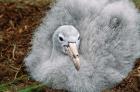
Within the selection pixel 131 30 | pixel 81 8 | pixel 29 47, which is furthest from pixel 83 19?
pixel 29 47

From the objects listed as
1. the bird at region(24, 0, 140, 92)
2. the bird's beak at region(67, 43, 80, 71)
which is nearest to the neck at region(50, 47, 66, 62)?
the bird at region(24, 0, 140, 92)

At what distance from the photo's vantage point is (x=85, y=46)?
5.09 meters

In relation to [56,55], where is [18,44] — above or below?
above

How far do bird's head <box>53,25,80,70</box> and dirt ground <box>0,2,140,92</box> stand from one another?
0.36 meters

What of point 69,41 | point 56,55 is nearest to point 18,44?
point 56,55

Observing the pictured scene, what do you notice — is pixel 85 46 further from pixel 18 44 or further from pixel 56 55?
pixel 18 44

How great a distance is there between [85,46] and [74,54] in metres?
0.19

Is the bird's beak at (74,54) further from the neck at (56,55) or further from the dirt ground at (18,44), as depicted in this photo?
the dirt ground at (18,44)

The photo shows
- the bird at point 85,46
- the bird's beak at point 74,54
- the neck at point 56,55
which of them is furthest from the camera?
the neck at point 56,55

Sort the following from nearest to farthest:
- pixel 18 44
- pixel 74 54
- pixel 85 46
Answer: pixel 74 54 → pixel 85 46 → pixel 18 44

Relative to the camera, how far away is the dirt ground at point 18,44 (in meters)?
5.18

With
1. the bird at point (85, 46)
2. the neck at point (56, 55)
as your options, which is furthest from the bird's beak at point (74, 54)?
the neck at point (56, 55)

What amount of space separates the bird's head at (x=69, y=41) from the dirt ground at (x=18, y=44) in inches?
14.2

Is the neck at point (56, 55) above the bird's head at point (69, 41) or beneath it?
beneath
